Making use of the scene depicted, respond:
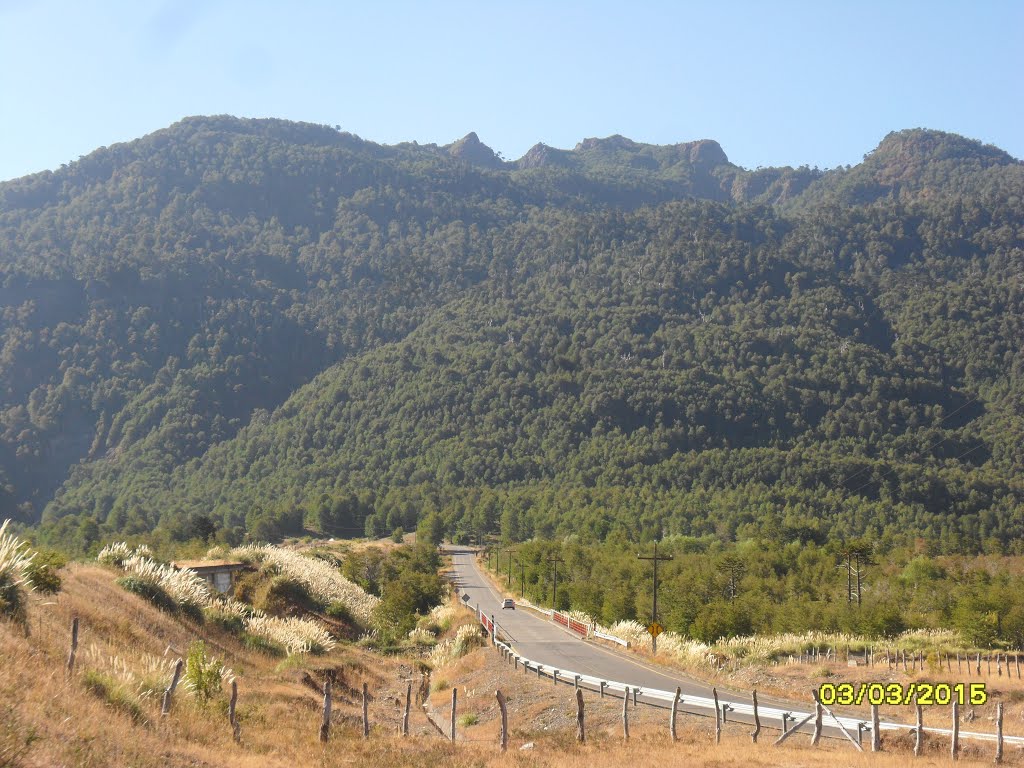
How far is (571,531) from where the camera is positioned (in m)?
121

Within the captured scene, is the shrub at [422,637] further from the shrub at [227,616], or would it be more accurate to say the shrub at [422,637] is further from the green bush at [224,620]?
the green bush at [224,620]

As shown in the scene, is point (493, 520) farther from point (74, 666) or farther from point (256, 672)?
point (74, 666)

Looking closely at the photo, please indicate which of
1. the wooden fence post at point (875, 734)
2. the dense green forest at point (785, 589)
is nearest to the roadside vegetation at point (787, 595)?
the dense green forest at point (785, 589)

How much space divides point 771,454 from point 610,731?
147 metres

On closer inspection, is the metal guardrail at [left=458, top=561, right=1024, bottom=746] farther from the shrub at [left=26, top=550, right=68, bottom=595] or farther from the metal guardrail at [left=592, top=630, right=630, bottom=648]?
the shrub at [left=26, top=550, right=68, bottom=595]

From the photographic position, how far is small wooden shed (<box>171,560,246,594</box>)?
1722 inches

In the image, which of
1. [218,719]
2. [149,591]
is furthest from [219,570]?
[218,719]

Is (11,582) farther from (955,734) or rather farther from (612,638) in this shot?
(612,638)

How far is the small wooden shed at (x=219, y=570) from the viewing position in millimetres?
43750

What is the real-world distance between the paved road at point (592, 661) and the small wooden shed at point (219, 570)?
1417 cm

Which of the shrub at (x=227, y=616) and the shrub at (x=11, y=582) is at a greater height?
the shrub at (x=11, y=582)

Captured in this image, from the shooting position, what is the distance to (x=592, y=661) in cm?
3750

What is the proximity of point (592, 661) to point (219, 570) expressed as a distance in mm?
19593

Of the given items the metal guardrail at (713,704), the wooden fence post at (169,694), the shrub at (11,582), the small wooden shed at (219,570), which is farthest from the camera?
the small wooden shed at (219,570)
